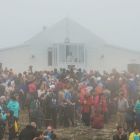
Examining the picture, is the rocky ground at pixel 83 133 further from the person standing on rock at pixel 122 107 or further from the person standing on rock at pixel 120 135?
the person standing on rock at pixel 120 135

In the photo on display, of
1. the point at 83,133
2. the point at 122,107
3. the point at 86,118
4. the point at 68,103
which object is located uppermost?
the point at 68,103

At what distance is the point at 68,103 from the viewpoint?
89.1 feet

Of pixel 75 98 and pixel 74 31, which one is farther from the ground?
pixel 74 31

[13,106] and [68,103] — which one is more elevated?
[68,103]

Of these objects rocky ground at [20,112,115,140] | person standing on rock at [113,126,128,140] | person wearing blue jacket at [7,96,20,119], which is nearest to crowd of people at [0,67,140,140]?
person wearing blue jacket at [7,96,20,119]

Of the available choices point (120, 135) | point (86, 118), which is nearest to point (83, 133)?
point (86, 118)

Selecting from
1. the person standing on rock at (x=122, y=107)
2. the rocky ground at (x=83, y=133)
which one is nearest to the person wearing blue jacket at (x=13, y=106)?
the rocky ground at (x=83, y=133)

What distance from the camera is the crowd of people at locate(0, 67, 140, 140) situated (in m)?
25.4

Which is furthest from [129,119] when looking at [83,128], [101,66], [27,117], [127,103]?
[101,66]

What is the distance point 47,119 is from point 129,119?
3.94m

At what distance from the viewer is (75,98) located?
27.5m

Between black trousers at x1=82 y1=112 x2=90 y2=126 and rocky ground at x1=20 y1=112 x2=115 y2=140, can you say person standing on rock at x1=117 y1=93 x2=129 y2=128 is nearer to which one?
rocky ground at x1=20 y1=112 x2=115 y2=140

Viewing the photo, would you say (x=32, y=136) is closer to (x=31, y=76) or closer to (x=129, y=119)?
(x=129, y=119)

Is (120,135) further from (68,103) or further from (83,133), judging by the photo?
(68,103)
